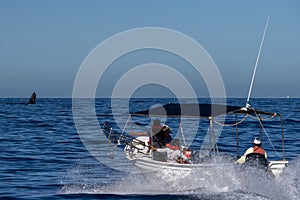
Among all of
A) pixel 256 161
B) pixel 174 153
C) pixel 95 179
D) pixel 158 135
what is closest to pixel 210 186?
pixel 256 161

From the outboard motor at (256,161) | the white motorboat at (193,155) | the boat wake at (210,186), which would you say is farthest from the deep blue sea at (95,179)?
the outboard motor at (256,161)

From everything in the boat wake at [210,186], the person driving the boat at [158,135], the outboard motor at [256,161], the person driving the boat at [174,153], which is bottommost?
the boat wake at [210,186]

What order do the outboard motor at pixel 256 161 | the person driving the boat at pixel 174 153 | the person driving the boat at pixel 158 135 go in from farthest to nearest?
the person driving the boat at pixel 158 135
the person driving the boat at pixel 174 153
the outboard motor at pixel 256 161

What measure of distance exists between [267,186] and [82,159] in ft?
36.4

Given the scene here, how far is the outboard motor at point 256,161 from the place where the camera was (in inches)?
653

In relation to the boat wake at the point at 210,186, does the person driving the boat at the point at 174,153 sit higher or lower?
higher

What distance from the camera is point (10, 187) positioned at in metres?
17.2

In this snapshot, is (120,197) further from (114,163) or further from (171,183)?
(114,163)

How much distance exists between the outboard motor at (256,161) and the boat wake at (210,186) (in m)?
0.24

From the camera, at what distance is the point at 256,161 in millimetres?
16625

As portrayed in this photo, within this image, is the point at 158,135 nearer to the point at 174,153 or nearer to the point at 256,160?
the point at 174,153

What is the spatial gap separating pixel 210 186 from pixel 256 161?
172 centimetres

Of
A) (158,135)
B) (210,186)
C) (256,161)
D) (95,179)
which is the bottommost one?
(210,186)

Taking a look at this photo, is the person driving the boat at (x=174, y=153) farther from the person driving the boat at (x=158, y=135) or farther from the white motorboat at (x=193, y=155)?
the person driving the boat at (x=158, y=135)
